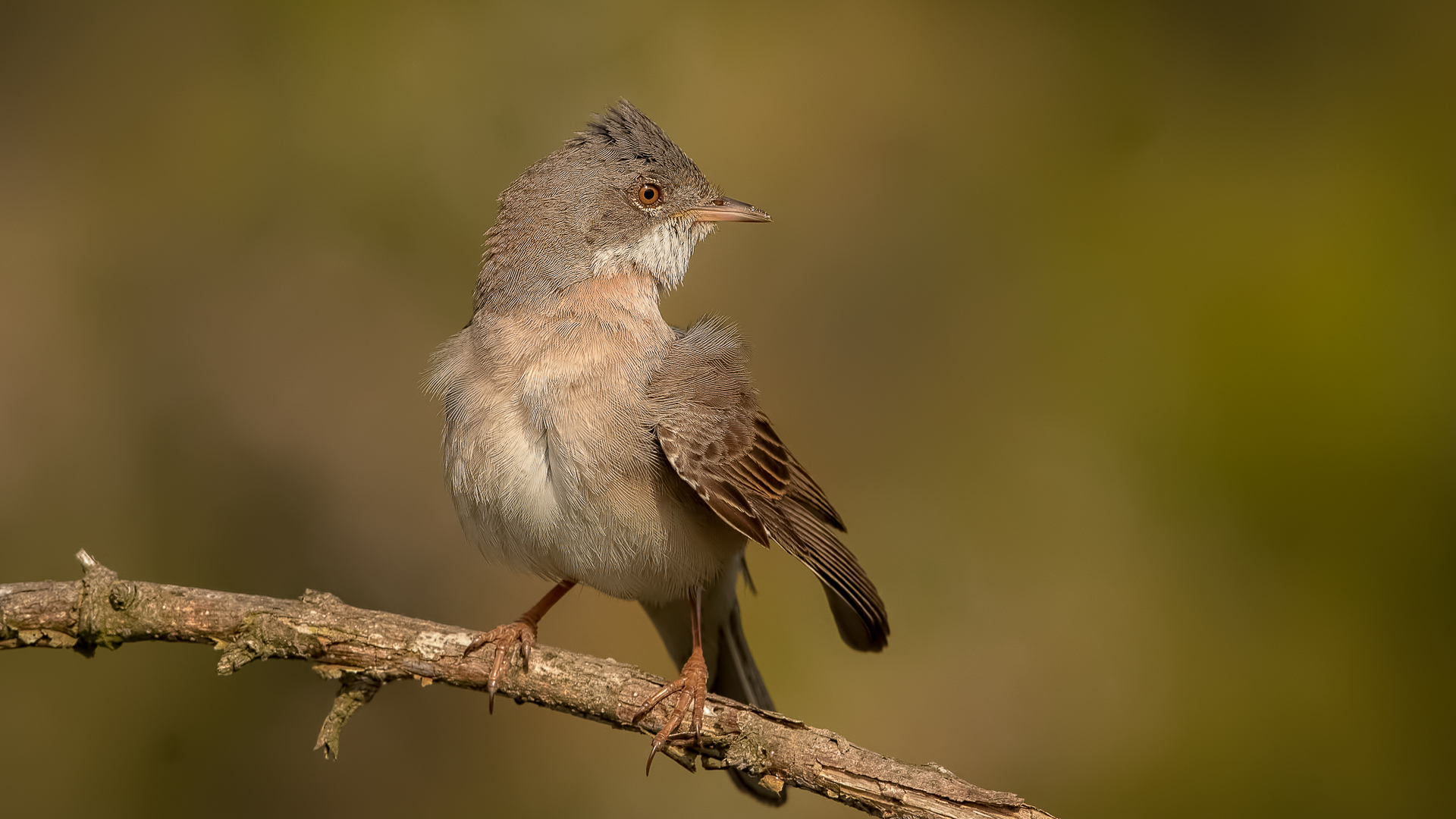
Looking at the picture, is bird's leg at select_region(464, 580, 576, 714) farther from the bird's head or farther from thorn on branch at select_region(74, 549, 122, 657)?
the bird's head

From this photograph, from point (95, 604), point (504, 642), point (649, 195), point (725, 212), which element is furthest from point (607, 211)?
point (95, 604)

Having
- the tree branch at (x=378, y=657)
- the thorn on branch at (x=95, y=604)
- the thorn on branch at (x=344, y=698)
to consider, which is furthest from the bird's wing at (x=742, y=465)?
the thorn on branch at (x=95, y=604)

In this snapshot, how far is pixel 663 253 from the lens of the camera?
13.5 feet

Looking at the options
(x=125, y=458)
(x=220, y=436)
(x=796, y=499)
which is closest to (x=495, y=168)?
(x=220, y=436)

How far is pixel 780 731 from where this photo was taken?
10.5 ft

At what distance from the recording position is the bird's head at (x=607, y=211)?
3947 mm

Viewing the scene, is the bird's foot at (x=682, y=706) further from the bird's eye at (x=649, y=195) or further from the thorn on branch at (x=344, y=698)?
the bird's eye at (x=649, y=195)

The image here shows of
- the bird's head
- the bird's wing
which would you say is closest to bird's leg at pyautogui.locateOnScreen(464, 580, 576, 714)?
the bird's wing

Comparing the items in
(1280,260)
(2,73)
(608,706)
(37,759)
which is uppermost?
(1280,260)

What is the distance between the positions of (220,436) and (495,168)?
7.01 feet

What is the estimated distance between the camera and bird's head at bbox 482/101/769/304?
395 centimetres

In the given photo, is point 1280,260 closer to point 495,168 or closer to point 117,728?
point 495,168

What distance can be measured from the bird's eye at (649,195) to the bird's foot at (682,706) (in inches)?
70.8

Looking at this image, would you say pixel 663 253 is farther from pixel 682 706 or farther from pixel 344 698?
pixel 344 698
